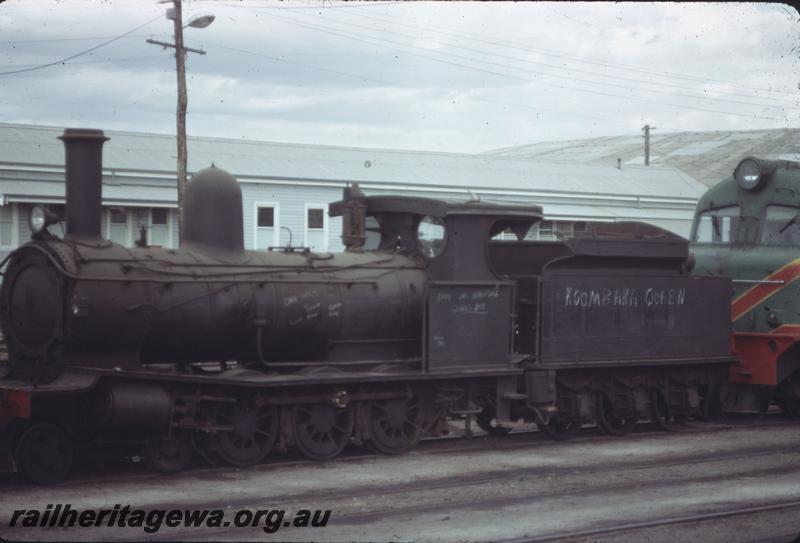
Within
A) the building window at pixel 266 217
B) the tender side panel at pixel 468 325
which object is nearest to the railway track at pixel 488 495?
the tender side panel at pixel 468 325

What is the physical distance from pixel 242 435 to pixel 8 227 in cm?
1775

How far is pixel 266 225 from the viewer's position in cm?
3038

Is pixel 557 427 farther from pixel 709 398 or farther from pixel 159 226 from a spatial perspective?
pixel 159 226

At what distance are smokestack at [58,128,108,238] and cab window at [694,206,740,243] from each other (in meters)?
10.2

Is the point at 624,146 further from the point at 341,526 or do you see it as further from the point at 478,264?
the point at 341,526

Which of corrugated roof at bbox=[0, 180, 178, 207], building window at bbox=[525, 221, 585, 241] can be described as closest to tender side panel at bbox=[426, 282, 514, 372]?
corrugated roof at bbox=[0, 180, 178, 207]

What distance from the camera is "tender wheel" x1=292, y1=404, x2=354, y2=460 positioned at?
39.9 ft

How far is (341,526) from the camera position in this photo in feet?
29.4

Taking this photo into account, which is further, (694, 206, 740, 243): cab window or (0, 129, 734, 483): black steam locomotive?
(694, 206, 740, 243): cab window

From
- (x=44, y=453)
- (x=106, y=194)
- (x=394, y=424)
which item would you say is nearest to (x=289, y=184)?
(x=106, y=194)

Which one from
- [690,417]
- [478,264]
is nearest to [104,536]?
[478,264]

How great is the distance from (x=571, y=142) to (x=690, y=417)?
169 feet

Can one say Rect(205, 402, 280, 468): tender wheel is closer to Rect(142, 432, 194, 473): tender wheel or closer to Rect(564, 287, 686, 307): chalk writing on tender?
Rect(142, 432, 194, 473): tender wheel

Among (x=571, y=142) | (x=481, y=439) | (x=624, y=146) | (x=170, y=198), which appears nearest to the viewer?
(x=481, y=439)
